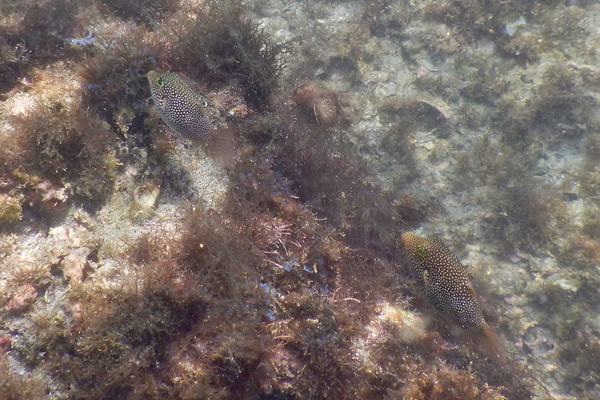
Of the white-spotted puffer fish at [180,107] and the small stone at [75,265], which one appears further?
the small stone at [75,265]

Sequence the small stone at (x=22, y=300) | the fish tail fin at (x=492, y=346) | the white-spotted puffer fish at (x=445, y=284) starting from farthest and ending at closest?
the fish tail fin at (x=492, y=346)
the white-spotted puffer fish at (x=445, y=284)
the small stone at (x=22, y=300)

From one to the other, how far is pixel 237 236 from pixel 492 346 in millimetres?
3017

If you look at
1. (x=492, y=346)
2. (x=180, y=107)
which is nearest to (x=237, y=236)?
(x=180, y=107)

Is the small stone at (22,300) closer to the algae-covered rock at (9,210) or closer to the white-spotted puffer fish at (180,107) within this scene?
the algae-covered rock at (9,210)

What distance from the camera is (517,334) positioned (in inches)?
233

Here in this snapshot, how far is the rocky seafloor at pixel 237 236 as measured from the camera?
3029 mm

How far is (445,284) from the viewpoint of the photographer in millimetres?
3551

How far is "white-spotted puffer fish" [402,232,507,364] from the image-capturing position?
11.6 feet

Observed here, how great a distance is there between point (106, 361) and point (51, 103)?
8.88ft

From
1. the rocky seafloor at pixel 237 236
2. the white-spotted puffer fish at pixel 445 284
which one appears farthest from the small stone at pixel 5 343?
the white-spotted puffer fish at pixel 445 284

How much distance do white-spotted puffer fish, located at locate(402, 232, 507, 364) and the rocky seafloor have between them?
33 cm

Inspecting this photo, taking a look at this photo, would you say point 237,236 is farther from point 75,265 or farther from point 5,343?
point 5,343

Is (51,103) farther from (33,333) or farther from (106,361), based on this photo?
(106,361)

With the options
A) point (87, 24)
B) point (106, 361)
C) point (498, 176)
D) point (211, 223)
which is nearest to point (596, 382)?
point (498, 176)
